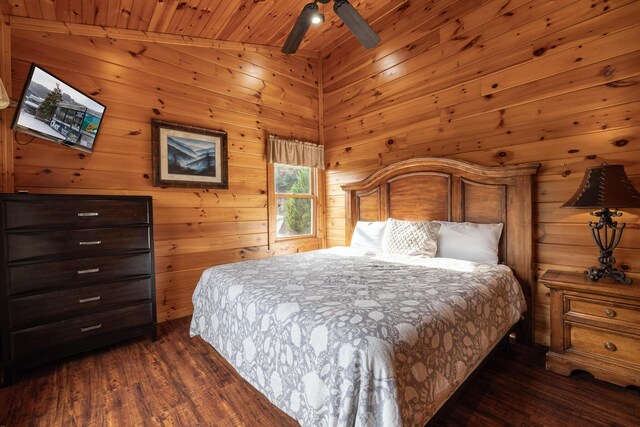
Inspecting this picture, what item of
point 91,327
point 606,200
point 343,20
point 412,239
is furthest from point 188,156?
point 606,200

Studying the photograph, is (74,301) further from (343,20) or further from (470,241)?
(470,241)

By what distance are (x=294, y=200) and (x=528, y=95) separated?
2.80 m

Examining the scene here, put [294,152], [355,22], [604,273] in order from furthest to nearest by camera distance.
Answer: [294,152]
[355,22]
[604,273]

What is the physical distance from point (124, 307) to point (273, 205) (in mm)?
1950

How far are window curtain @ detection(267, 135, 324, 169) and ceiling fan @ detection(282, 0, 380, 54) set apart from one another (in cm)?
151

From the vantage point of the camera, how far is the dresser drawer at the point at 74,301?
1.96 meters

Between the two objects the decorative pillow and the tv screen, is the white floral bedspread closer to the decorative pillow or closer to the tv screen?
the decorative pillow

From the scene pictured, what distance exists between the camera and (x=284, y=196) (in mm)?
4012

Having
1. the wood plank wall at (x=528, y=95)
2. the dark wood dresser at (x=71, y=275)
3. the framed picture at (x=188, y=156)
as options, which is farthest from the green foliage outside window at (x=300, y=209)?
the dark wood dresser at (x=71, y=275)

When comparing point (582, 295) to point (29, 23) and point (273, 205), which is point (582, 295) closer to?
point (273, 205)

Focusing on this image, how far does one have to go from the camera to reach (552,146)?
2391 millimetres

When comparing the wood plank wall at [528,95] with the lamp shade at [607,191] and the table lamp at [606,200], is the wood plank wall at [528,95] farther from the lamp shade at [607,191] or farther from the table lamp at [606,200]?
the lamp shade at [607,191]

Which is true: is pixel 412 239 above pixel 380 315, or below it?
above

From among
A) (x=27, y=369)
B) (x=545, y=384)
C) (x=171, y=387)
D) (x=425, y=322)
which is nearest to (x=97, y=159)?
(x=27, y=369)
